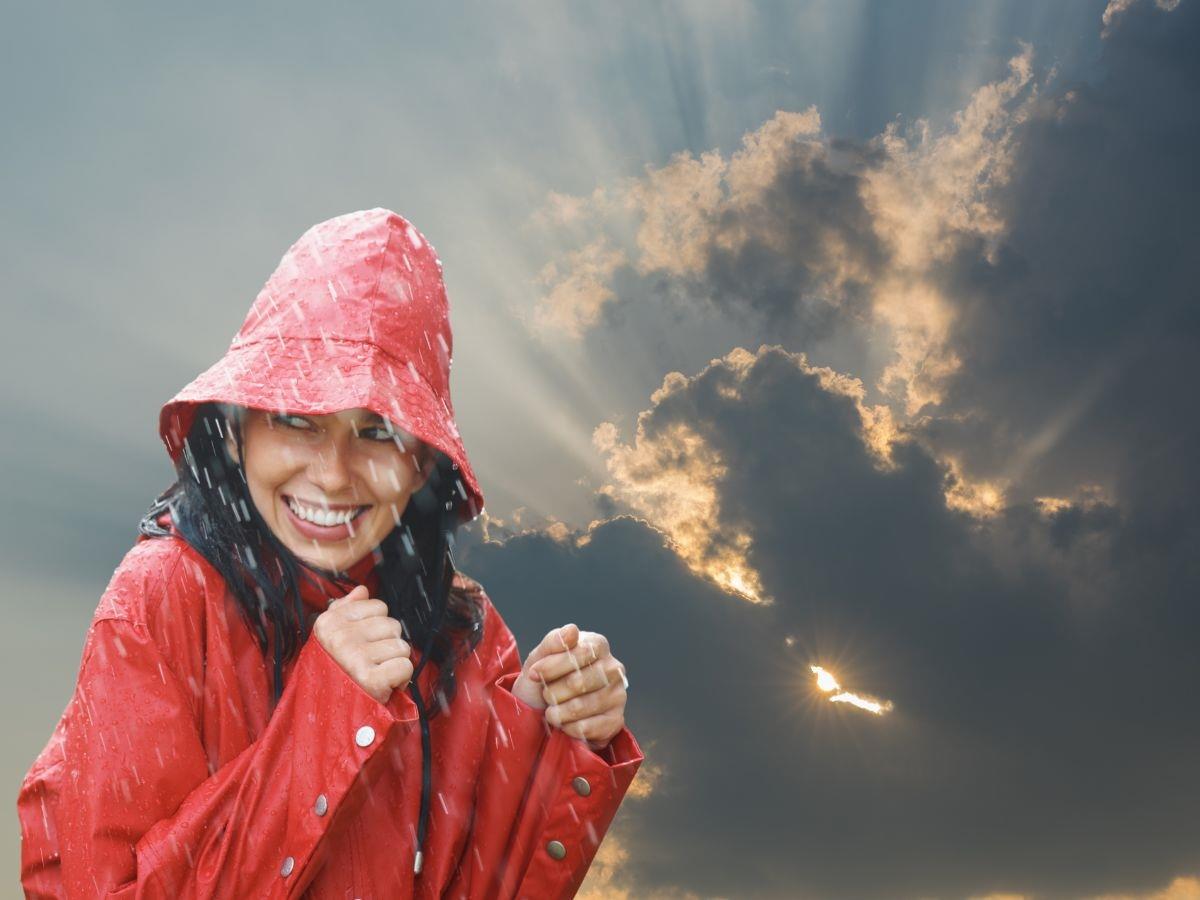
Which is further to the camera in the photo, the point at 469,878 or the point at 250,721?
the point at 469,878

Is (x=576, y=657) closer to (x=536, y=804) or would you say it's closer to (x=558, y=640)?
(x=558, y=640)

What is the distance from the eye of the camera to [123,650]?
347 centimetres

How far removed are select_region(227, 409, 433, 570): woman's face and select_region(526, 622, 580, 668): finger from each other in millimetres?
690

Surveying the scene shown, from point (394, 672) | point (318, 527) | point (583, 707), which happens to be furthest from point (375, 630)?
point (583, 707)

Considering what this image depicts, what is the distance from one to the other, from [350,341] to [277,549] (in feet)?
2.50

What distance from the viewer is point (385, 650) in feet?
11.0

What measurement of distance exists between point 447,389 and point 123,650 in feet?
4.40

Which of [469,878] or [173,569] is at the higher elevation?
[173,569]

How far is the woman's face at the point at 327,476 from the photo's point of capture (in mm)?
3650

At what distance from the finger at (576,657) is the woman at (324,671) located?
0.01 metres

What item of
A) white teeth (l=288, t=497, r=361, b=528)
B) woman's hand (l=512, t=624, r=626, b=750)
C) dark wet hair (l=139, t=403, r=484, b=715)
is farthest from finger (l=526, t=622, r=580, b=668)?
white teeth (l=288, t=497, r=361, b=528)

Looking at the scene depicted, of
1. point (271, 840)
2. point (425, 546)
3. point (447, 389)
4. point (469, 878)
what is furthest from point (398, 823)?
point (447, 389)

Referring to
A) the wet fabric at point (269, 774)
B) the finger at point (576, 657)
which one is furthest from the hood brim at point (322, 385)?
the finger at point (576, 657)

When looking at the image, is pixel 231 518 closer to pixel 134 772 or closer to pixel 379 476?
pixel 379 476
